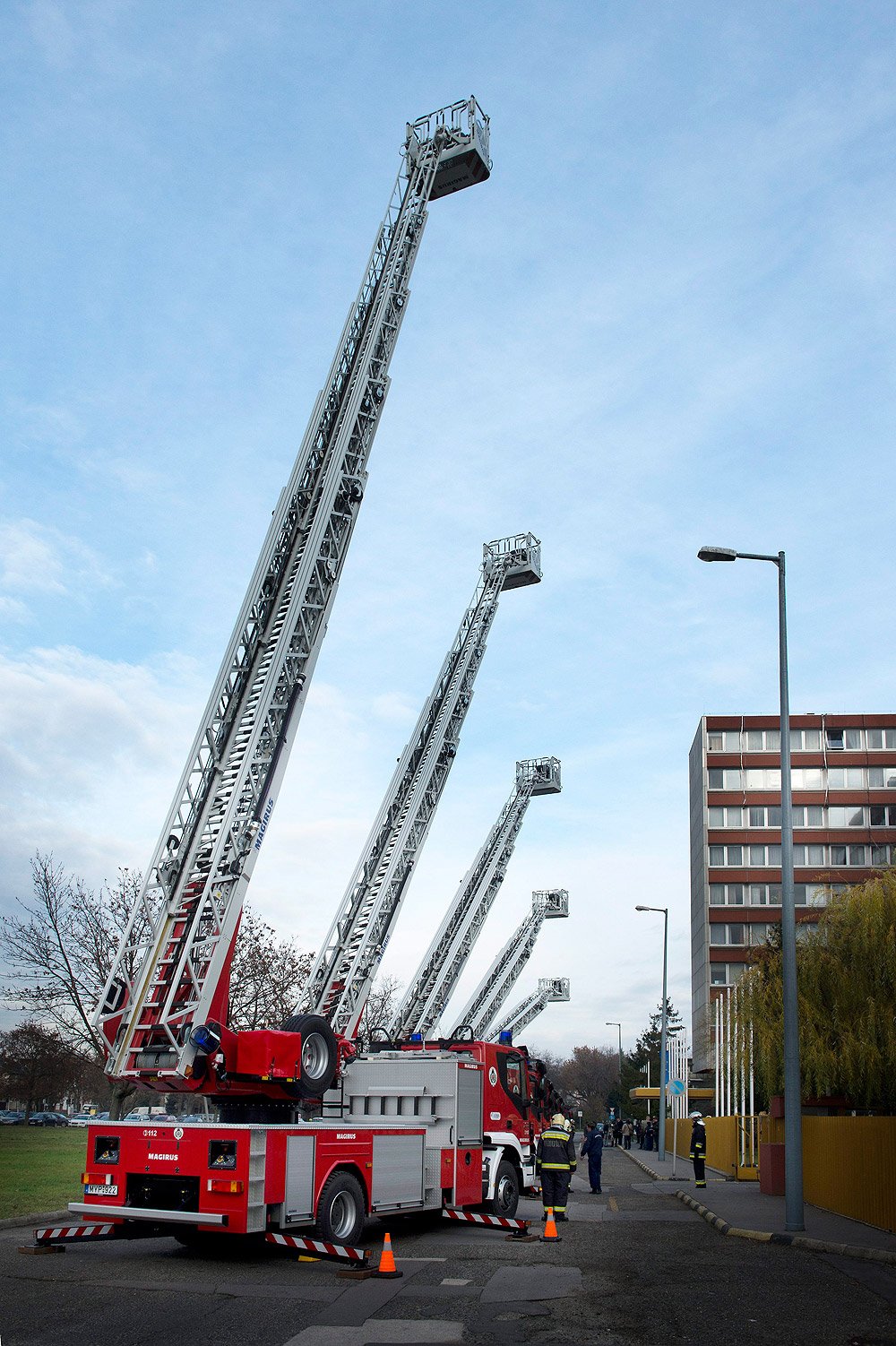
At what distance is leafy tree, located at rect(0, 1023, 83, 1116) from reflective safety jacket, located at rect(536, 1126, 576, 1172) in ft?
61.1

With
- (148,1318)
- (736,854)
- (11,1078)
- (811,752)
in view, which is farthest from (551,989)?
(148,1318)

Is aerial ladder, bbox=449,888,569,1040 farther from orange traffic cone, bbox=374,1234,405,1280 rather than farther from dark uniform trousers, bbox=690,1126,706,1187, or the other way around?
orange traffic cone, bbox=374,1234,405,1280

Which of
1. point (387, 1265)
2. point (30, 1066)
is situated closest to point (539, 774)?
point (30, 1066)

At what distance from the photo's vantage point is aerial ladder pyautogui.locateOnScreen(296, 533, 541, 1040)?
25.6m

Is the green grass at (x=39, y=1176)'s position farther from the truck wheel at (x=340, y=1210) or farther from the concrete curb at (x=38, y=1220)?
the truck wheel at (x=340, y=1210)

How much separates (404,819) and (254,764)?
12812mm

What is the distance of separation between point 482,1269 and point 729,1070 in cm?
2444

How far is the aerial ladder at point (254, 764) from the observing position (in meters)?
14.1

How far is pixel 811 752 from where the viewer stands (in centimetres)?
6675

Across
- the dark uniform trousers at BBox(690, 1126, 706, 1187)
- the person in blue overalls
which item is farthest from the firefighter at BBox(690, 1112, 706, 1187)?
the person in blue overalls

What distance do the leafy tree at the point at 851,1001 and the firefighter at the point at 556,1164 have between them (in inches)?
405

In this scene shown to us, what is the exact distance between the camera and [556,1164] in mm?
16250

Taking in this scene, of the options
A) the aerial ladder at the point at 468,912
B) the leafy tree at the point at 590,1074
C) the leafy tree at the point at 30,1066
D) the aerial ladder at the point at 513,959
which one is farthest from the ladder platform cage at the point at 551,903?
the leafy tree at the point at 590,1074

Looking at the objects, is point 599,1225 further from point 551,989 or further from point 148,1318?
point 551,989
